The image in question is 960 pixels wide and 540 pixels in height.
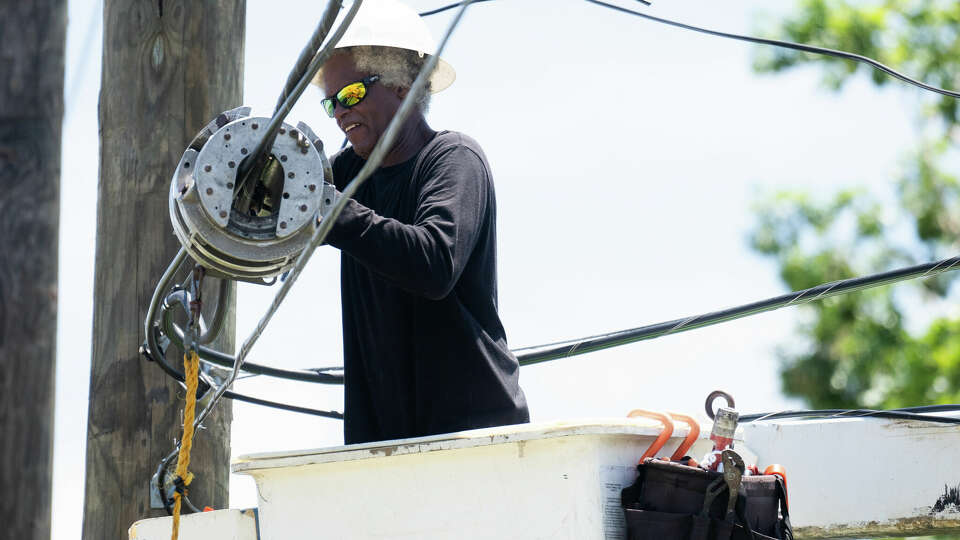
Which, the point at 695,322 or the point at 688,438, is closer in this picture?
the point at 688,438

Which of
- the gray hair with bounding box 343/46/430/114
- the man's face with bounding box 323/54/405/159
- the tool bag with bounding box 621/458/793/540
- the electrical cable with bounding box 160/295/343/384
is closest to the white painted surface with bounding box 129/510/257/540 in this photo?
the electrical cable with bounding box 160/295/343/384

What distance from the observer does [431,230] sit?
321cm

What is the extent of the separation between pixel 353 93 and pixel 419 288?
77 centimetres

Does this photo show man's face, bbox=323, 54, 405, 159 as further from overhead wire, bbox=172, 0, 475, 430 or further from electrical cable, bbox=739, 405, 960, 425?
electrical cable, bbox=739, 405, 960, 425

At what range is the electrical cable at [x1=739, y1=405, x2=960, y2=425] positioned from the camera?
4.04 metres

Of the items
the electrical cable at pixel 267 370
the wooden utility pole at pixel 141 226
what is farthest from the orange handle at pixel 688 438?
the wooden utility pole at pixel 141 226

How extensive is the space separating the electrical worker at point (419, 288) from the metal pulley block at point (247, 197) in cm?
22

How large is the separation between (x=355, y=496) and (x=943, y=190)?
12603 mm

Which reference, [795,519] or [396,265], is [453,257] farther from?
[795,519]

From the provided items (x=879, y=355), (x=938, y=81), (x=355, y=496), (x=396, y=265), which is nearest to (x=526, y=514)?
(x=355, y=496)

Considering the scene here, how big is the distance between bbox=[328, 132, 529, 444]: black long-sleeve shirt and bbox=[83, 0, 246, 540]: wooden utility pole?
2.14ft

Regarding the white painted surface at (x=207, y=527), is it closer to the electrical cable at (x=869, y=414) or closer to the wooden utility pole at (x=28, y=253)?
the wooden utility pole at (x=28, y=253)

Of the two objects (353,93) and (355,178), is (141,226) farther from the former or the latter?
(355,178)

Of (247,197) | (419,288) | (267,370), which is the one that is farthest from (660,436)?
(267,370)
